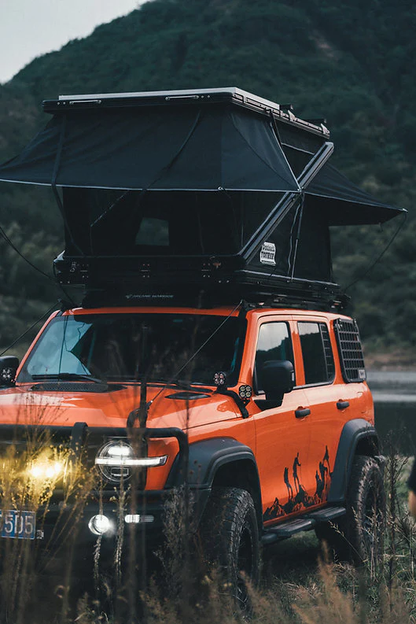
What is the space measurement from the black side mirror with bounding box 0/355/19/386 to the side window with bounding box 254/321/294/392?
1.75 meters

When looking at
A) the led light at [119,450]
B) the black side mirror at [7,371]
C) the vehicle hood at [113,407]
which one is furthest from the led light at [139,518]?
the black side mirror at [7,371]

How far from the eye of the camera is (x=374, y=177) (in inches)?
2923

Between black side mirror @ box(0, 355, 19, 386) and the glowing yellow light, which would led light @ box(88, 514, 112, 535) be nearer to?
the glowing yellow light

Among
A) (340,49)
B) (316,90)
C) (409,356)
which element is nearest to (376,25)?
(340,49)

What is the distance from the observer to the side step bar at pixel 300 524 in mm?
7270

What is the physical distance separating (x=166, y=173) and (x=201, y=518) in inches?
108

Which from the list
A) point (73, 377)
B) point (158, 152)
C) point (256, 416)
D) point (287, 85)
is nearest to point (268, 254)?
point (158, 152)

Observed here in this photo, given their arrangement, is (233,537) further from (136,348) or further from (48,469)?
(136,348)

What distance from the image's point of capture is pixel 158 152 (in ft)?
26.6

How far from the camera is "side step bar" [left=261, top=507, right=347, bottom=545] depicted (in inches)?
286

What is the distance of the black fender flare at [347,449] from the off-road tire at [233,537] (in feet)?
5.76

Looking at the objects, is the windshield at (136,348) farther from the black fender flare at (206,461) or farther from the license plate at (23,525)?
the license plate at (23,525)

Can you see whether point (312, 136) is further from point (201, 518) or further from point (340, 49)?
point (340, 49)

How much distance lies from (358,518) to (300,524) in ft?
3.98
